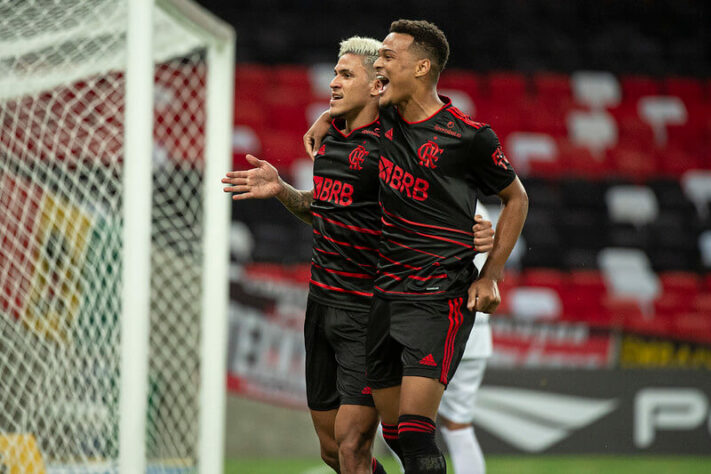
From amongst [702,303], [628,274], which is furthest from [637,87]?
[702,303]

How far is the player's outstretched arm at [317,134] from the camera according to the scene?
3900mm

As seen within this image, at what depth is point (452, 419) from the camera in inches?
182

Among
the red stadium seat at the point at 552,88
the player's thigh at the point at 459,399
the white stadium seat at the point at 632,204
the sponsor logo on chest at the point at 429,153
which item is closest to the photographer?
the sponsor logo on chest at the point at 429,153

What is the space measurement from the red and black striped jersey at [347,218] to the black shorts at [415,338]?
0.25 meters

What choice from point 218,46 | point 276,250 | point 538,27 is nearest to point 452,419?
point 218,46

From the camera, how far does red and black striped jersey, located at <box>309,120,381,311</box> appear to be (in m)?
3.62

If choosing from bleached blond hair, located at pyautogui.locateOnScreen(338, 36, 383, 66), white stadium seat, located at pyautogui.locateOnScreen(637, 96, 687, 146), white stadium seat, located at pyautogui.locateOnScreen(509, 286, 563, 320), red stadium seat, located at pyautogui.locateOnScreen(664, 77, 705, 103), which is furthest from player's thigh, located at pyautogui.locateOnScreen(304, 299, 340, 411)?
red stadium seat, located at pyautogui.locateOnScreen(664, 77, 705, 103)

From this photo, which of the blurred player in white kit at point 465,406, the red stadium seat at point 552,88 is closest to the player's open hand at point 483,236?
the blurred player in white kit at point 465,406

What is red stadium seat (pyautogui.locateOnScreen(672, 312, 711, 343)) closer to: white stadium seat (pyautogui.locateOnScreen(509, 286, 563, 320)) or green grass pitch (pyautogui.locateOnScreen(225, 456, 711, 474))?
white stadium seat (pyautogui.locateOnScreen(509, 286, 563, 320))

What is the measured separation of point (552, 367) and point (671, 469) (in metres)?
1.06

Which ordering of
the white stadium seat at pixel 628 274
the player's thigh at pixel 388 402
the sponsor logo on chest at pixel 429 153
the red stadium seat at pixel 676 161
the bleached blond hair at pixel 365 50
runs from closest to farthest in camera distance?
the sponsor logo on chest at pixel 429 153 → the player's thigh at pixel 388 402 → the bleached blond hair at pixel 365 50 → the white stadium seat at pixel 628 274 → the red stadium seat at pixel 676 161

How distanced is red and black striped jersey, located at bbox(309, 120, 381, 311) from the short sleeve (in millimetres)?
440

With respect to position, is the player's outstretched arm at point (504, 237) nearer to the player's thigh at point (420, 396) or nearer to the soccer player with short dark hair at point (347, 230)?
the player's thigh at point (420, 396)

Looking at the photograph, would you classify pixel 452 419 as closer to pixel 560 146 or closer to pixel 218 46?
pixel 218 46
